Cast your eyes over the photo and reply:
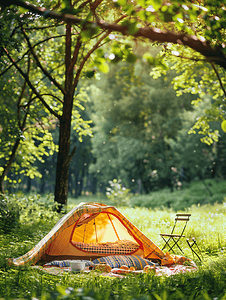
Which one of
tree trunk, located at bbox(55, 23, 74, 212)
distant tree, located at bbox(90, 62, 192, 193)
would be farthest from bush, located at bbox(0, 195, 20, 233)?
distant tree, located at bbox(90, 62, 192, 193)

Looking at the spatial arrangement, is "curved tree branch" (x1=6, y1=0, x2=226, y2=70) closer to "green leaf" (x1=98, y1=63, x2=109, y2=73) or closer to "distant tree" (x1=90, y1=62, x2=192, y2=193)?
"green leaf" (x1=98, y1=63, x2=109, y2=73)

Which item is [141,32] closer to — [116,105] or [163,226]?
[163,226]

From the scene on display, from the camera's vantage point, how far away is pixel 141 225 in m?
9.86

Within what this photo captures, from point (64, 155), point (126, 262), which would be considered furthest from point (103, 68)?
point (64, 155)

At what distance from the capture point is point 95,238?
678 centimetres

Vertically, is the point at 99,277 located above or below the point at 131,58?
below

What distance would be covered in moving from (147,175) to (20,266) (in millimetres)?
24762

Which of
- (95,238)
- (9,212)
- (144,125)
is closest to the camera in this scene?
(95,238)

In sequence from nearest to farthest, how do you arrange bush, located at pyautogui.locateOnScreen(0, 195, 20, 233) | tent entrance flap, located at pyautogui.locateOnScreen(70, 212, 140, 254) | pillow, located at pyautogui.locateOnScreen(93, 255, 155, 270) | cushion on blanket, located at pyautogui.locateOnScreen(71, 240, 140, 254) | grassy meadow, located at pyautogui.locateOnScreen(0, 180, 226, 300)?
grassy meadow, located at pyautogui.locateOnScreen(0, 180, 226, 300) → pillow, located at pyautogui.locateOnScreen(93, 255, 155, 270) → cushion on blanket, located at pyautogui.locateOnScreen(71, 240, 140, 254) → tent entrance flap, located at pyautogui.locateOnScreen(70, 212, 140, 254) → bush, located at pyautogui.locateOnScreen(0, 195, 20, 233)

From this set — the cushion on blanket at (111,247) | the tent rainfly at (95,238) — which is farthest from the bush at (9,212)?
the cushion on blanket at (111,247)

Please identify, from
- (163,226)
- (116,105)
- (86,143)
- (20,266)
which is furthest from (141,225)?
(86,143)

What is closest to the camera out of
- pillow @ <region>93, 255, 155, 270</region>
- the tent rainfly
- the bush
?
pillow @ <region>93, 255, 155, 270</region>

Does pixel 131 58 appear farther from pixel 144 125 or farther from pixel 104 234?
pixel 144 125

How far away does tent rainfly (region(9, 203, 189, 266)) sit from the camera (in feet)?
18.5
